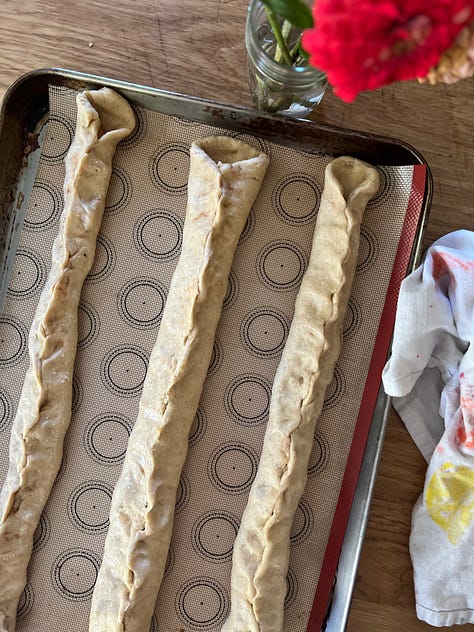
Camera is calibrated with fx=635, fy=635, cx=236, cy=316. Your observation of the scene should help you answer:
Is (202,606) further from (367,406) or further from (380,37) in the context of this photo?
(380,37)

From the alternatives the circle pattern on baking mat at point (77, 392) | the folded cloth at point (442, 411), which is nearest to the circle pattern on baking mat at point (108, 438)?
the circle pattern on baking mat at point (77, 392)

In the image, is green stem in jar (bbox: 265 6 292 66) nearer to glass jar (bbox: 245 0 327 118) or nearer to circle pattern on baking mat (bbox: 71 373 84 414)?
glass jar (bbox: 245 0 327 118)

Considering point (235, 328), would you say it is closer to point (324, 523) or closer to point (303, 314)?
point (303, 314)

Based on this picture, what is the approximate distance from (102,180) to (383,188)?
57cm

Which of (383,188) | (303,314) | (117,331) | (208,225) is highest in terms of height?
(383,188)

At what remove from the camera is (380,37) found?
562 millimetres

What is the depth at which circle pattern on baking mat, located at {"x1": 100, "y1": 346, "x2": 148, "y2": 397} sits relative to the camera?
1.28 meters

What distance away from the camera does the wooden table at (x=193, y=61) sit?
131 cm

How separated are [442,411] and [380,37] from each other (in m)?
0.87

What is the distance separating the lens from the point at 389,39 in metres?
0.57

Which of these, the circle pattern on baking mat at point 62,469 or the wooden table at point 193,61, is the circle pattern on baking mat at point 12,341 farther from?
the wooden table at point 193,61

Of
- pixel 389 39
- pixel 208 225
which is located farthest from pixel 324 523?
pixel 389 39

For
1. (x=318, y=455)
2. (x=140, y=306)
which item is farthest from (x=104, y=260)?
(x=318, y=455)

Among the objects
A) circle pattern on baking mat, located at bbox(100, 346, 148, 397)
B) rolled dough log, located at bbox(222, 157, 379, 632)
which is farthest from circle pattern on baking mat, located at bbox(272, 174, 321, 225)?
circle pattern on baking mat, located at bbox(100, 346, 148, 397)
